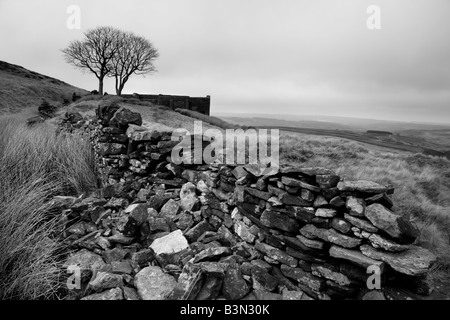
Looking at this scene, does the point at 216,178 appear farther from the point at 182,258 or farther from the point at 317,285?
the point at 317,285

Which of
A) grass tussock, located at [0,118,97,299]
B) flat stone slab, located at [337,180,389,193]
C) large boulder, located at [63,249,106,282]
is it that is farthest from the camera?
large boulder, located at [63,249,106,282]

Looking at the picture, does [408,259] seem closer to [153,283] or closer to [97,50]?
[153,283]

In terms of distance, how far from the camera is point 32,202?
356cm

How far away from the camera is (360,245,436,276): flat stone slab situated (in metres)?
2.10

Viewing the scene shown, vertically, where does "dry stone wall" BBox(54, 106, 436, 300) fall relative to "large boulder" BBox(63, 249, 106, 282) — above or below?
above

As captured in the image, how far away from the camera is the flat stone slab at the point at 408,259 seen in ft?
6.89

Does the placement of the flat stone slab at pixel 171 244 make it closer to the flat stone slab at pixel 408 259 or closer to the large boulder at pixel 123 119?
the flat stone slab at pixel 408 259

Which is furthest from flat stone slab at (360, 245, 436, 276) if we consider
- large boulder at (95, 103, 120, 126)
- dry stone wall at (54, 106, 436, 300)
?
large boulder at (95, 103, 120, 126)

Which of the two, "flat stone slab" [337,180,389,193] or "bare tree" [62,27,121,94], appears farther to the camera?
"bare tree" [62,27,121,94]

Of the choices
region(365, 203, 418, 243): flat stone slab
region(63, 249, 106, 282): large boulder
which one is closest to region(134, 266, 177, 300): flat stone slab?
region(63, 249, 106, 282): large boulder

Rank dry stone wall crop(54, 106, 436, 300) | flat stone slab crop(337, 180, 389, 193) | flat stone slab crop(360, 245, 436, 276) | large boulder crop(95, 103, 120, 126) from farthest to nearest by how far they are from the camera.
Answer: large boulder crop(95, 103, 120, 126)
flat stone slab crop(337, 180, 389, 193)
dry stone wall crop(54, 106, 436, 300)
flat stone slab crop(360, 245, 436, 276)

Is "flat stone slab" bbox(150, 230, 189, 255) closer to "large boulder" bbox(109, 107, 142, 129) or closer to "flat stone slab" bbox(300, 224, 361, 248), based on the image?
"flat stone slab" bbox(300, 224, 361, 248)

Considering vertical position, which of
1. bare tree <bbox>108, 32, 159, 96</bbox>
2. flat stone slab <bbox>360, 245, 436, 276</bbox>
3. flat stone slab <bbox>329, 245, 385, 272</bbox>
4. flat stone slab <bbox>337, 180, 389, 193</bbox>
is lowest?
flat stone slab <bbox>329, 245, 385, 272</bbox>
